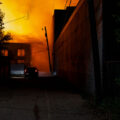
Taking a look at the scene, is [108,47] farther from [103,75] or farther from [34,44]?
[34,44]

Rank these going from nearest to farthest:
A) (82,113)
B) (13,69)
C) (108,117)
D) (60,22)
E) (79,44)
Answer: (108,117) → (82,113) → (79,44) → (13,69) → (60,22)

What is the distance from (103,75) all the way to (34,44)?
71.4 metres

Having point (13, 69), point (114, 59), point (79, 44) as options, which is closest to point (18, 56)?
point (13, 69)

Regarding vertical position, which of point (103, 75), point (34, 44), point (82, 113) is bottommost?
point (82, 113)

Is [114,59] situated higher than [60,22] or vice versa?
[60,22]

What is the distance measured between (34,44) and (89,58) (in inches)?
2698

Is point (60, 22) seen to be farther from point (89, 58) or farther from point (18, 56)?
point (89, 58)

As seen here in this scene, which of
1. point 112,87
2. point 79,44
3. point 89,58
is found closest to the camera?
point 112,87

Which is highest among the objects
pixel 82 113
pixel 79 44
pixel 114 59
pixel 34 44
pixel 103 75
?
pixel 34 44

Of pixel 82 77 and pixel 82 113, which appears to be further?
pixel 82 77

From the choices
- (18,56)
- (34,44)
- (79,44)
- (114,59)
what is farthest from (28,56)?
(114,59)

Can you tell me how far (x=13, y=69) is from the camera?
39.2 metres

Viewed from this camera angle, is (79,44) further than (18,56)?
No

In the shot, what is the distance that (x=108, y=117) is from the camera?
870 centimetres
